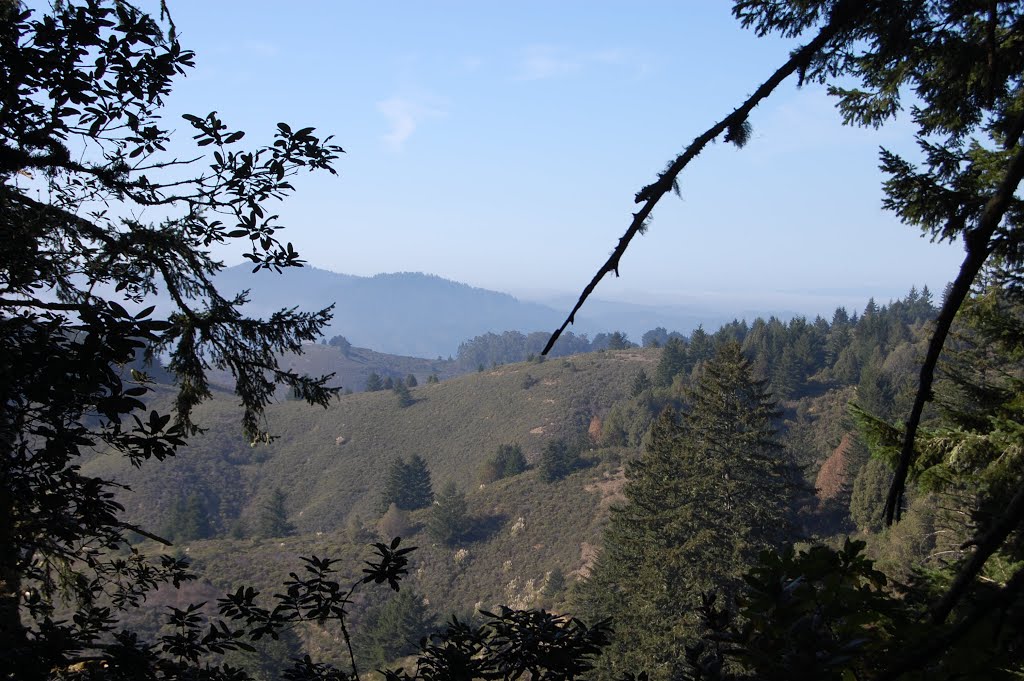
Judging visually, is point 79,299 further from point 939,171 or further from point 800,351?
point 800,351

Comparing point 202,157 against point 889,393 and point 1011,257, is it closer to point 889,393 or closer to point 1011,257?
point 1011,257

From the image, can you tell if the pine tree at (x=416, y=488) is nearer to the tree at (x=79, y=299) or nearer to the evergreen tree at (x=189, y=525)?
the evergreen tree at (x=189, y=525)

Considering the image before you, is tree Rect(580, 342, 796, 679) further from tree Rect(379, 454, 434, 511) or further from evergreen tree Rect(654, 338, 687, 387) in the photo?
evergreen tree Rect(654, 338, 687, 387)

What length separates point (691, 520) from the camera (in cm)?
2219

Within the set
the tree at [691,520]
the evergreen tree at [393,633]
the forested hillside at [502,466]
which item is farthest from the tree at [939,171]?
the evergreen tree at [393,633]

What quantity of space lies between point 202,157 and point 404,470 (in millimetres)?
58864

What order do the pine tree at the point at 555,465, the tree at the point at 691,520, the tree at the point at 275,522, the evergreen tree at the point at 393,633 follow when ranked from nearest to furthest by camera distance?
the tree at the point at 691,520 → the evergreen tree at the point at 393,633 → the tree at the point at 275,522 → the pine tree at the point at 555,465

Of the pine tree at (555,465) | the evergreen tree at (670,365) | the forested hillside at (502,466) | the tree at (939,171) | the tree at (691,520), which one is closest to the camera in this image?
the tree at (939,171)

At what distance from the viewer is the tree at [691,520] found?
69.4ft

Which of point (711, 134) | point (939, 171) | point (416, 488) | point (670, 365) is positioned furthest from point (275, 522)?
point (711, 134)

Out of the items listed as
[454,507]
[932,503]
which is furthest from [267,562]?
[932,503]

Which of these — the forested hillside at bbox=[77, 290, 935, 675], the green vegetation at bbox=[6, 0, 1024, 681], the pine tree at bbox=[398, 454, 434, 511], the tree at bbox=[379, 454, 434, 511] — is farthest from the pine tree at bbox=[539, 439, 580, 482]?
the green vegetation at bbox=[6, 0, 1024, 681]

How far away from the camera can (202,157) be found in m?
3.71

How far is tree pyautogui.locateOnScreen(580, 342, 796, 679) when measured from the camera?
69.4 ft
